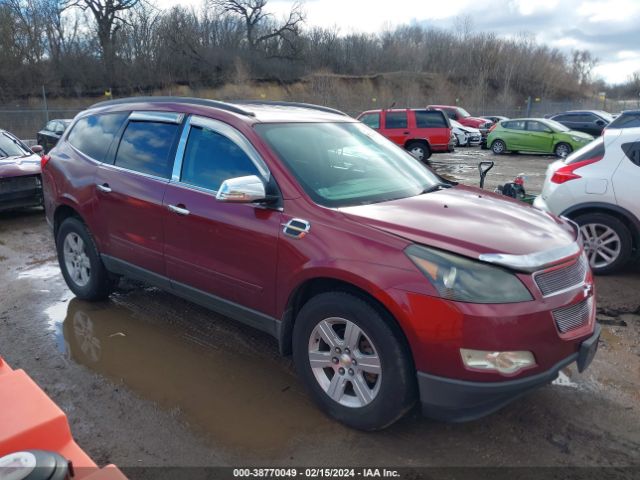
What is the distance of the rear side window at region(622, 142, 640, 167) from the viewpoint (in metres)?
5.46

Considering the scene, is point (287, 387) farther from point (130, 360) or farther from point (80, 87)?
point (80, 87)

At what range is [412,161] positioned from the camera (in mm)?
4230

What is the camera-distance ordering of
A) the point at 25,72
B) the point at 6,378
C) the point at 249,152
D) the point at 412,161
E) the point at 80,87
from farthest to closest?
the point at 80,87 < the point at 25,72 < the point at 412,161 < the point at 249,152 < the point at 6,378

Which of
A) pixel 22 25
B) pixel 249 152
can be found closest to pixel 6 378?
pixel 249 152

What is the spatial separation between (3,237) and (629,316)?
26.7 ft

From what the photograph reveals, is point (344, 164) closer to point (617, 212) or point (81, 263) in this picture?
point (81, 263)

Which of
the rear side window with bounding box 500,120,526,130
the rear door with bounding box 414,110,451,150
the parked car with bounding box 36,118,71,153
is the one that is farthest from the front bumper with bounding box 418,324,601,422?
the rear side window with bounding box 500,120,526,130

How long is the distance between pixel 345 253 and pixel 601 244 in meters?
4.08

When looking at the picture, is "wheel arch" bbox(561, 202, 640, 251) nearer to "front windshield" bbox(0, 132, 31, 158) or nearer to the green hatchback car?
"front windshield" bbox(0, 132, 31, 158)

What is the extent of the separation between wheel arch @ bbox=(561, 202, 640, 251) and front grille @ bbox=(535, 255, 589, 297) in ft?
9.76

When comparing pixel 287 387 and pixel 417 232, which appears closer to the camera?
pixel 417 232

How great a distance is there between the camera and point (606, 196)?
18.2ft

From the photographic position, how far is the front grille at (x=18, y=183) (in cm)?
839

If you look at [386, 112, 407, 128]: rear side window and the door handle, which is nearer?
the door handle
